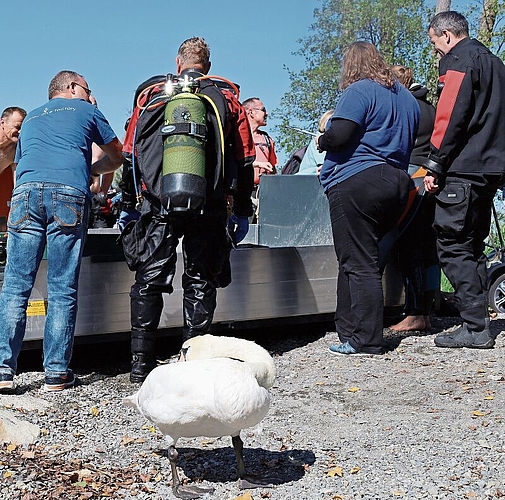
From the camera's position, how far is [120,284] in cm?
539

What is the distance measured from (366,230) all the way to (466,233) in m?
0.76

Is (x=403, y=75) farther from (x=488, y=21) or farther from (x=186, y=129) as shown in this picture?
(x=488, y=21)

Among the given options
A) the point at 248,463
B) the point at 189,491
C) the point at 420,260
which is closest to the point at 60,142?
the point at 248,463

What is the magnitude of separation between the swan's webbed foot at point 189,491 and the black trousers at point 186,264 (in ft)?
5.62

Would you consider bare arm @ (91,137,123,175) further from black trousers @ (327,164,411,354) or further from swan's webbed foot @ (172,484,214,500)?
swan's webbed foot @ (172,484,214,500)

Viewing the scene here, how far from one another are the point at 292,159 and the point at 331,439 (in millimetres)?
5015

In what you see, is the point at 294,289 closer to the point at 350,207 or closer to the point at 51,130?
the point at 350,207

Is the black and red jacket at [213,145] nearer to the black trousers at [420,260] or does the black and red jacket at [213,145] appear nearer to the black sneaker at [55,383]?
→ the black sneaker at [55,383]

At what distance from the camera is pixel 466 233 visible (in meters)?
5.57

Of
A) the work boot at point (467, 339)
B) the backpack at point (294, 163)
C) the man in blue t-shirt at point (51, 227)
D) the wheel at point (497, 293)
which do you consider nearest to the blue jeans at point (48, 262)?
the man in blue t-shirt at point (51, 227)

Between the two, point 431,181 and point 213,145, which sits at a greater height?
point 213,145

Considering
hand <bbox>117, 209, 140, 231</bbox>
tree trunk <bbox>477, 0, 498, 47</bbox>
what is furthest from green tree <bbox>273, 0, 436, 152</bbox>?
hand <bbox>117, 209, 140, 231</bbox>

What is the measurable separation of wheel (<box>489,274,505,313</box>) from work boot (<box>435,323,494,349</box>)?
6.16 ft

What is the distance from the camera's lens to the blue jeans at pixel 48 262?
15.5 ft
